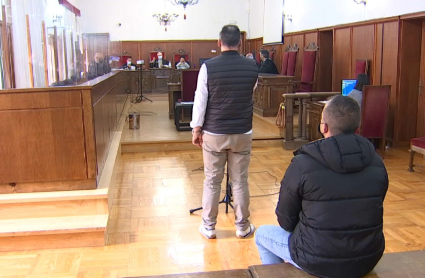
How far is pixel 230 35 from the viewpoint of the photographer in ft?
10.3

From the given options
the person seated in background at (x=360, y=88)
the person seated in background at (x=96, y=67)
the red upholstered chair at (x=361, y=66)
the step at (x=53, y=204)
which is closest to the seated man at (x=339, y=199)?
the step at (x=53, y=204)

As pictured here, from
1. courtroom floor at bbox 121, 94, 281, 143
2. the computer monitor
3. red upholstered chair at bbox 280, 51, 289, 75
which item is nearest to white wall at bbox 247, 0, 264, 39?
red upholstered chair at bbox 280, 51, 289, 75

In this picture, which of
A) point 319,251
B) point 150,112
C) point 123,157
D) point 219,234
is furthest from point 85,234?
point 150,112

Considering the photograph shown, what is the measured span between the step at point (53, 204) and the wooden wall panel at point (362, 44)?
532 centimetres

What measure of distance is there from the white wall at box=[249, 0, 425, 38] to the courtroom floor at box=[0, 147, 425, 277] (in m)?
2.36

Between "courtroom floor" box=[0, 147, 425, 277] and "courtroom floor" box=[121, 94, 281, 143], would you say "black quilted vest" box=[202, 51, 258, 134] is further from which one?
"courtroom floor" box=[121, 94, 281, 143]

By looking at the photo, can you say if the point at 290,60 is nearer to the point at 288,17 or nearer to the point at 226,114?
the point at 288,17

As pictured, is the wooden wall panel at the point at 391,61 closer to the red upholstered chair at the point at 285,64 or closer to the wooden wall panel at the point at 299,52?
the wooden wall panel at the point at 299,52

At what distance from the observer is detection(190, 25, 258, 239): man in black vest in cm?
319

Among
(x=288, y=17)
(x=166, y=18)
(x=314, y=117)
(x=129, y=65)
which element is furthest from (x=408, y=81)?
(x=166, y=18)

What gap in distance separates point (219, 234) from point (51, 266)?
1.28 metres

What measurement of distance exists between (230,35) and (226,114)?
559mm

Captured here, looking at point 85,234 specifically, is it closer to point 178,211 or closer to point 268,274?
point 178,211

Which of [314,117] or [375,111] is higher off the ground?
[375,111]
